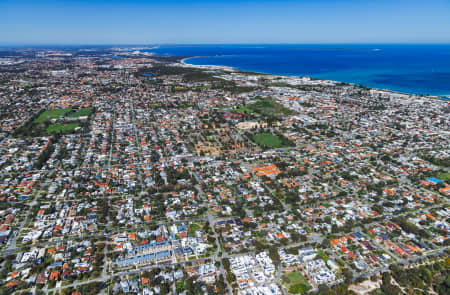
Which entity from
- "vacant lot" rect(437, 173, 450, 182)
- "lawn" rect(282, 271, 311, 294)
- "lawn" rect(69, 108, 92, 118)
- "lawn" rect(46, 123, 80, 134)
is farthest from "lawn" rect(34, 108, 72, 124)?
"vacant lot" rect(437, 173, 450, 182)

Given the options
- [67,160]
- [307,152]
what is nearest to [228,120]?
[307,152]

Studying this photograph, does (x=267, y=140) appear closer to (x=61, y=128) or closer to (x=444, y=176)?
(x=444, y=176)

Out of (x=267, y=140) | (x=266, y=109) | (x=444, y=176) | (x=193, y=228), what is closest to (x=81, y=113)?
(x=267, y=140)

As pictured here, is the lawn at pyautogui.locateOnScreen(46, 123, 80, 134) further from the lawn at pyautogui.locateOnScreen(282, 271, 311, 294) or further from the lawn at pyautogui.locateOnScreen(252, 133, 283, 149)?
the lawn at pyautogui.locateOnScreen(282, 271, 311, 294)

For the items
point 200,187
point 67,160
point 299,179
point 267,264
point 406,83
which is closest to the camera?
point 267,264

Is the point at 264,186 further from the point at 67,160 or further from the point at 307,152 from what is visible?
the point at 67,160

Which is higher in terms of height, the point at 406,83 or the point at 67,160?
the point at 406,83
